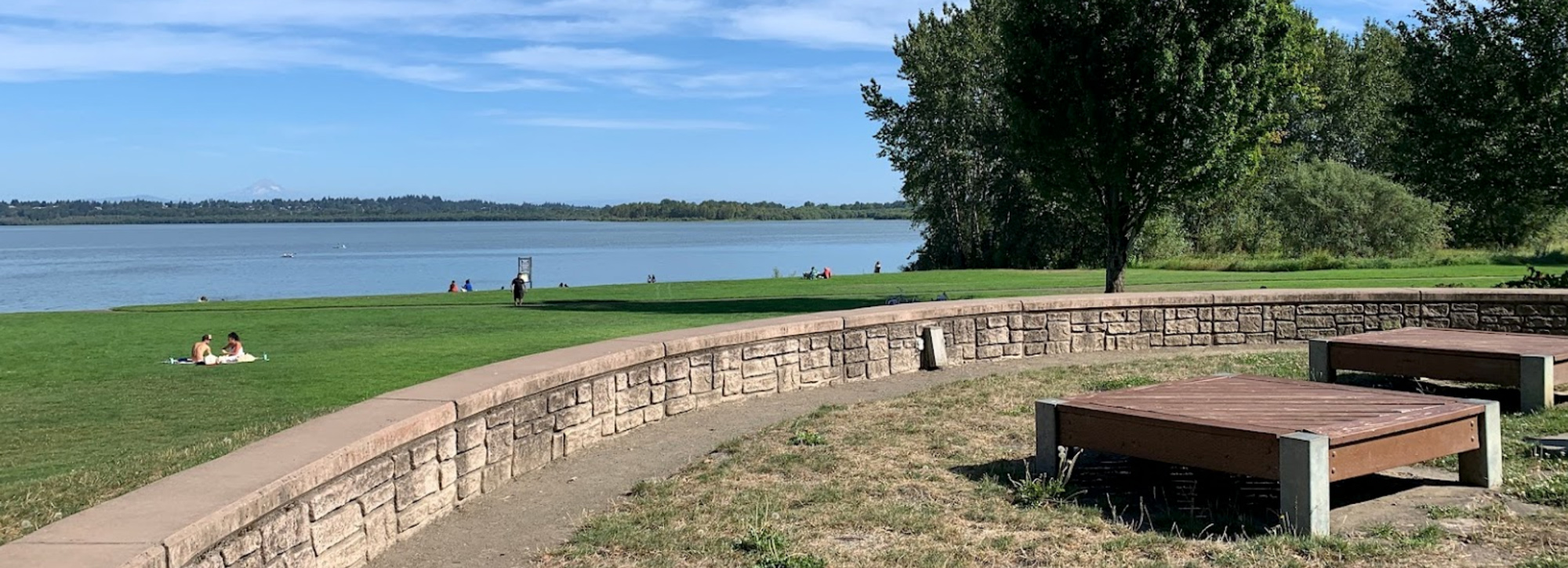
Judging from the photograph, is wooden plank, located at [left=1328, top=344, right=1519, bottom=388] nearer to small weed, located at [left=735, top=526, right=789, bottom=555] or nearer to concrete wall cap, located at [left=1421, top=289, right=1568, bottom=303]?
concrete wall cap, located at [left=1421, top=289, right=1568, bottom=303]

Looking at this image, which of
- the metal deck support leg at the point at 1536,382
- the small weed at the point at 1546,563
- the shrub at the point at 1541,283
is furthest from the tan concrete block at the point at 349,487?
the shrub at the point at 1541,283

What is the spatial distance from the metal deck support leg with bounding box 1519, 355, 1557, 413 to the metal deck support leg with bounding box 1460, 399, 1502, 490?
2584 millimetres

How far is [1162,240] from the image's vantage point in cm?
4491

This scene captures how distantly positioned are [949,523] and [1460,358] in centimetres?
514

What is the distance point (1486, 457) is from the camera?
593 centimetres

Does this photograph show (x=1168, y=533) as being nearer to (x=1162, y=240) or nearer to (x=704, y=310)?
(x=704, y=310)

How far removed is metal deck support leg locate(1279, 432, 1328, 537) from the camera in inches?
199

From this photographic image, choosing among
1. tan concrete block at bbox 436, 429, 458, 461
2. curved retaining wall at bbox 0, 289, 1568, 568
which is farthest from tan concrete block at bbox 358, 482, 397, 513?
tan concrete block at bbox 436, 429, 458, 461

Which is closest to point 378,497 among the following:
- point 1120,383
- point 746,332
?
point 746,332

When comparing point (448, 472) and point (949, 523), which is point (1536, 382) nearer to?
point (949, 523)

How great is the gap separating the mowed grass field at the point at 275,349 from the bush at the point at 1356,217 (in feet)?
44.3

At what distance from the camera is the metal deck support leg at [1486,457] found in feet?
19.3

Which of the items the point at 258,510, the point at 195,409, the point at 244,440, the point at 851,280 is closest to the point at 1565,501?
the point at 258,510

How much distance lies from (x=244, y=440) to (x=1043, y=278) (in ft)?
79.7
